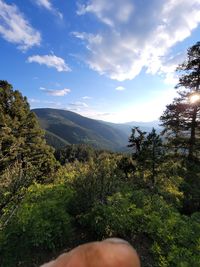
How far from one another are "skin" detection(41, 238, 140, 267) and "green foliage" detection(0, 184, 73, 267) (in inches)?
219

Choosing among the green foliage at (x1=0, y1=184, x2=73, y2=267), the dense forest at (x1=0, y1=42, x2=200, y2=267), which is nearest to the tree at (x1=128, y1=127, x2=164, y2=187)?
the dense forest at (x1=0, y1=42, x2=200, y2=267)

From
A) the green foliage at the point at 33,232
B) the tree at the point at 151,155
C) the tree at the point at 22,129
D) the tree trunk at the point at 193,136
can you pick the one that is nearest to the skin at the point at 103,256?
the green foliage at the point at 33,232

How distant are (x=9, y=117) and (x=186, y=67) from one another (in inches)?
802

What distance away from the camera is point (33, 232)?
5.86 m

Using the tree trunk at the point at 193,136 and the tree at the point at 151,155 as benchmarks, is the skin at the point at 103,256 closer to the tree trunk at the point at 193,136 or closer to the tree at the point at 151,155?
the tree at the point at 151,155

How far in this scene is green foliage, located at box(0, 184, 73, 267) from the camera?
228 inches

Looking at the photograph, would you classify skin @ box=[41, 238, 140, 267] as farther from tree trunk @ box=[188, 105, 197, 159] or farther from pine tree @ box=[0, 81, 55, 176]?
pine tree @ box=[0, 81, 55, 176]

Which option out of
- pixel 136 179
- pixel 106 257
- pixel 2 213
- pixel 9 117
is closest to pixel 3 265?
pixel 2 213

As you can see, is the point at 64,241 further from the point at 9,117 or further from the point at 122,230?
the point at 9,117

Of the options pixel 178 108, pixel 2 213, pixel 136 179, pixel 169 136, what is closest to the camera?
pixel 2 213

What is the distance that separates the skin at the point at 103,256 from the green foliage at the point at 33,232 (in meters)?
5.55

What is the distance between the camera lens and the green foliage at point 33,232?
5797mm

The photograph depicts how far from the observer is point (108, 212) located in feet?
22.1

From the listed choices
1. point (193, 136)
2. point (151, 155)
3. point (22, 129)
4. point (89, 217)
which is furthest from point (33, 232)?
point (22, 129)
